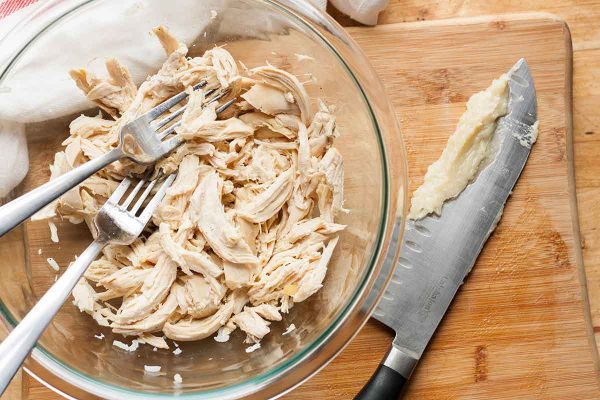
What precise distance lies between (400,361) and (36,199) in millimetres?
890

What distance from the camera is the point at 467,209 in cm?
153

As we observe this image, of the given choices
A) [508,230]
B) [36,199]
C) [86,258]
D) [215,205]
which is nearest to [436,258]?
[508,230]

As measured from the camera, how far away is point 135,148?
4.51ft

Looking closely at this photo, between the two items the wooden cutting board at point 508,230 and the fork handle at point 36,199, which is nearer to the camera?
the fork handle at point 36,199

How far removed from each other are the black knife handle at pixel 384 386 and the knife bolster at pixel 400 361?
→ 0.03ft

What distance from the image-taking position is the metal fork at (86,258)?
43.5 inches

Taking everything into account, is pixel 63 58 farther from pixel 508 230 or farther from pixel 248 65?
pixel 508 230

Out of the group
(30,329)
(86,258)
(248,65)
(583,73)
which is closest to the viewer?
(30,329)

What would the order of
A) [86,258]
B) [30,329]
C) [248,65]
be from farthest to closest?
[248,65], [86,258], [30,329]

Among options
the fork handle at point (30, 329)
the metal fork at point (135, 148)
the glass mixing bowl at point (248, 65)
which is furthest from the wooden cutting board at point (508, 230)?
the fork handle at point (30, 329)

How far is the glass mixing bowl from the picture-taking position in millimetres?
1367

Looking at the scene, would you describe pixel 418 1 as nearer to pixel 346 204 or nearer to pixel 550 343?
pixel 346 204

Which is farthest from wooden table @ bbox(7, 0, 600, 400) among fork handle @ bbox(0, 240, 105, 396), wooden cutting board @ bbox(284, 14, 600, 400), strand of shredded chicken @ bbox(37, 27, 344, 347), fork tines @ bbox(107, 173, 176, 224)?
fork handle @ bbox(0, 240, 105, 396)

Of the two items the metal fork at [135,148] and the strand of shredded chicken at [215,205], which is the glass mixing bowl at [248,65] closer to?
the strand of shredded chicken at [215,205]
